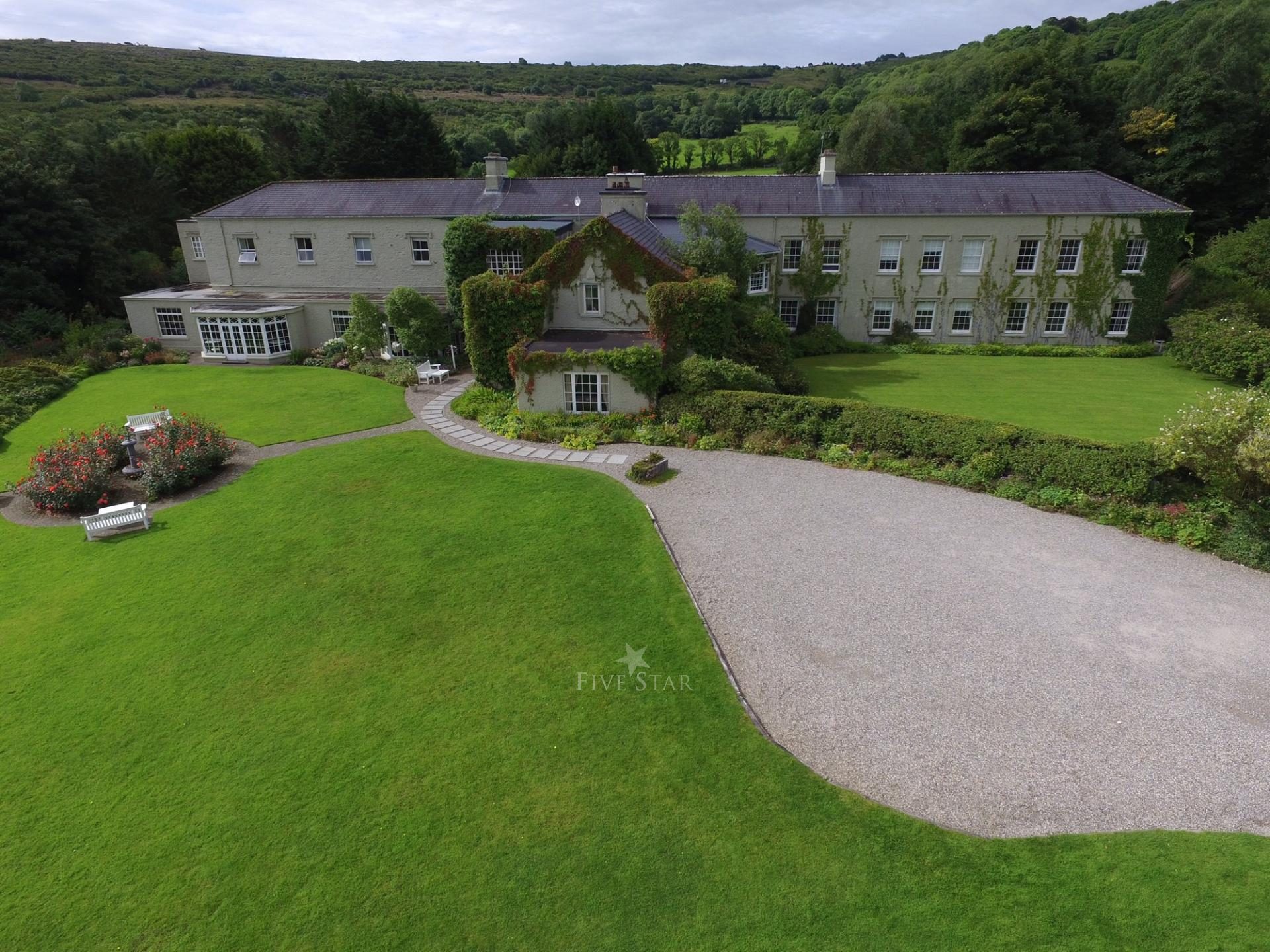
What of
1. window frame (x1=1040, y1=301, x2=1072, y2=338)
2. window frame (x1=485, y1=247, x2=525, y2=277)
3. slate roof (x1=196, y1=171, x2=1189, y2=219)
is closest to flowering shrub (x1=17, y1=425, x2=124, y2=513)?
window frame (x1=485, y1=247, x2=525, y2=277)

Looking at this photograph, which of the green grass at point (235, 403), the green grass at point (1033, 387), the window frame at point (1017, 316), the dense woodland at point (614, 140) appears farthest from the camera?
the dense woodland at point (614, 140)

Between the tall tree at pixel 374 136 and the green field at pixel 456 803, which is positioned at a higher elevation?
the tall tree at pixel 374 136

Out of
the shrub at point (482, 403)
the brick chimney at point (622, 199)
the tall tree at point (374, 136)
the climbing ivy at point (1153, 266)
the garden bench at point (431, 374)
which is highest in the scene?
the tall tree at point (374, 136)

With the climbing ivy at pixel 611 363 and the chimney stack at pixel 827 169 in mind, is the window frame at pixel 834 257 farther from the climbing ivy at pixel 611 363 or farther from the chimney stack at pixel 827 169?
the climbing ivy at pixel 611 363

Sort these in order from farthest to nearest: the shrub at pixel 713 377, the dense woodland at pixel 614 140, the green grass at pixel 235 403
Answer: the dense woodland at pixel 614 140 → the green grass at pixel 235 403 → the shrub at pixel 713 377

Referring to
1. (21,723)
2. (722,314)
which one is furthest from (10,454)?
(722,314)

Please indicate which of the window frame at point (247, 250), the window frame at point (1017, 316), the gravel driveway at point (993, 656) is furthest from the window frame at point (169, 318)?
the window frame at point (1017, 316)

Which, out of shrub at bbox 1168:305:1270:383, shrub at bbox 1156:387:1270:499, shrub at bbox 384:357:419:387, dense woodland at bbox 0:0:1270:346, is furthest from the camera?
dense woodland at bbox 0:0:1270:346

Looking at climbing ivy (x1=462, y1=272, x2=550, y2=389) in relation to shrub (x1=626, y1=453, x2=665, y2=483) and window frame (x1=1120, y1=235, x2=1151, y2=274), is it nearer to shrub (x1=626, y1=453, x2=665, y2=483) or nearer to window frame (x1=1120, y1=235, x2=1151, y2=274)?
shrub (x1=626, y1=453, x2=665, y2=483)
